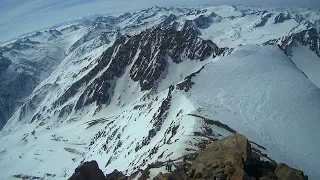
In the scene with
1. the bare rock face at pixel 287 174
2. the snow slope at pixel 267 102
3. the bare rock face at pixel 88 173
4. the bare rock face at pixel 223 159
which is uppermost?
the bare rock face at pixel 223 159

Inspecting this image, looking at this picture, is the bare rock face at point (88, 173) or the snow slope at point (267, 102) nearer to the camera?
the bare rock face at point (88, 173)

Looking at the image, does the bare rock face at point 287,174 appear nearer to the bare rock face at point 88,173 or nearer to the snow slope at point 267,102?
the bare rock face at point 88,173

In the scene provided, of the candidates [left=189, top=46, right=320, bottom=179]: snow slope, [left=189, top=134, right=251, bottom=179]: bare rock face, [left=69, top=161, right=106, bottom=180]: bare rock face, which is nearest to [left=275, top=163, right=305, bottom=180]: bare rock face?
[left=189, top=134, right=251, bottom=179]: bare rock face

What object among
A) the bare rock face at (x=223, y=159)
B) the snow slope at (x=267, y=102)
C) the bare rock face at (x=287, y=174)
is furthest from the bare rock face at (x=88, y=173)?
the snow slope at (x=267, y=102)

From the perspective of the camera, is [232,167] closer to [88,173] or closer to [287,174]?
[287,174]

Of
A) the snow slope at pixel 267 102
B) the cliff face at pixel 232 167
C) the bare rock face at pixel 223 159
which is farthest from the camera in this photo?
the snow slope at pixel 267 102

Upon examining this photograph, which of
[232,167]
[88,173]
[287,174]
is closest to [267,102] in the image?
[88,173]

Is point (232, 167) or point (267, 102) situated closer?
point (232, 167)

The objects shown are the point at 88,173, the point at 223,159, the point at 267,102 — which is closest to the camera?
the point at 223,159

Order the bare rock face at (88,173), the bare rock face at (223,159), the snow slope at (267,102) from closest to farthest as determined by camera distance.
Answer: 1. the bare rock face at (223,159)
2. the bare rock face at (88,173)
3. the snow slope at (267,102)

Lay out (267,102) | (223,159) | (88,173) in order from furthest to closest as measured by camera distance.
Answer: (267,102)
(88,173)
(223,159)

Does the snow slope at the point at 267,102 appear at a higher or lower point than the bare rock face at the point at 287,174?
lower
